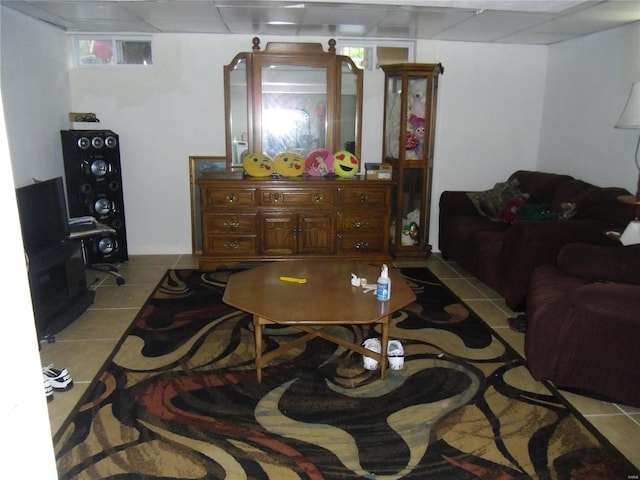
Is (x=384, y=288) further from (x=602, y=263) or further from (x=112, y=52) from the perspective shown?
(x=112, y=52)

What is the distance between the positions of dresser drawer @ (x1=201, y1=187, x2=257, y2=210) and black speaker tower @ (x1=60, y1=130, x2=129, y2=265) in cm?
91

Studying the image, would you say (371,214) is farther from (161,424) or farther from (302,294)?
(161,424)

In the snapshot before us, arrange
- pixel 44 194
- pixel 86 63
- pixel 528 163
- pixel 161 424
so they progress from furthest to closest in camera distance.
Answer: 1. pixel 528 163
2. pixel 86 63
3. pixel 44 194
4. pixel 161 424

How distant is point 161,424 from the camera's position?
2332 millimetres

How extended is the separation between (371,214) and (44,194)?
2.68m

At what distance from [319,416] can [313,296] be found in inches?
25.6

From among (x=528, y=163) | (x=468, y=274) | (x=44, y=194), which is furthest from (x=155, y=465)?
(x=528, y=163)

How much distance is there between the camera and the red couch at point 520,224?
11.2ft

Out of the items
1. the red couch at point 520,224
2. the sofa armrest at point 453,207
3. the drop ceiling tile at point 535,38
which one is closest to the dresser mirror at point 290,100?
the sofa armrest at point 453,207

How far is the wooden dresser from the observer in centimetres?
445

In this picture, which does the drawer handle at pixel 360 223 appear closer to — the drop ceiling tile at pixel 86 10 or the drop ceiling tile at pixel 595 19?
the drop ceiling tile at pixel 595 19

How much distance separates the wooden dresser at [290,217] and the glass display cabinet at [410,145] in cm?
37

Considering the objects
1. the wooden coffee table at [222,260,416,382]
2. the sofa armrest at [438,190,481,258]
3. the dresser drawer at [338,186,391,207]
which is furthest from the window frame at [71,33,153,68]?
the sofa armrest at [438,190,481,258]

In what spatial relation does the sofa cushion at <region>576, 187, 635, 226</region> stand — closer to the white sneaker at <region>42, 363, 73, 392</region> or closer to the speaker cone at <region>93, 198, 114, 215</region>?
the white sneaker at <region>42, 363, 73, 392</region>
